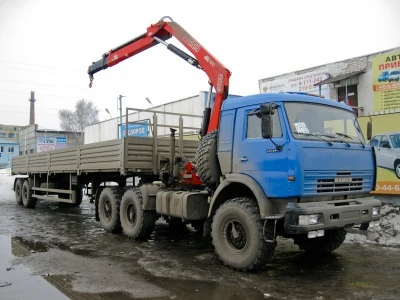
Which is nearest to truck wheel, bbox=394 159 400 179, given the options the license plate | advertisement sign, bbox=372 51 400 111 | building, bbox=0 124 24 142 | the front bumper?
advertisement sign, bbox=372 51 400 111

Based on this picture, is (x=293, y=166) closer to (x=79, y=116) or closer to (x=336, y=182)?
(x=336, y=182)

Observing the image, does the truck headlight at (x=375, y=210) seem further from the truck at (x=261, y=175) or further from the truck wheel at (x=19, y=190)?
the truck wheel at (x=19, y=190)

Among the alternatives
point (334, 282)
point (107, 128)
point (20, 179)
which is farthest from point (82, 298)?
point (107, 128)

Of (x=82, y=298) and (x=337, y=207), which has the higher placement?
(x=337, y=207)

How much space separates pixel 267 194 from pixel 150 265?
2.31 metres

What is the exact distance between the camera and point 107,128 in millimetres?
32375

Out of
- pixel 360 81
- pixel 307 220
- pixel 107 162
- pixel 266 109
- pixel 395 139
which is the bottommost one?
pixel 307 220

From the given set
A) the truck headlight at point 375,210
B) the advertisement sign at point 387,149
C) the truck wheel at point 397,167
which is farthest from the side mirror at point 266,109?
the truck wheel at point 397,167

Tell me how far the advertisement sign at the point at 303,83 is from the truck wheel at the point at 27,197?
11.1 metres

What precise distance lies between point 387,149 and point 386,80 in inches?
197

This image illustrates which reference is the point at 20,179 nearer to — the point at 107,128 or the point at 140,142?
the point at 140,142

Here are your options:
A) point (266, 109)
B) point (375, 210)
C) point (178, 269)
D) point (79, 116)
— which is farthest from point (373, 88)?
point (79, 116)

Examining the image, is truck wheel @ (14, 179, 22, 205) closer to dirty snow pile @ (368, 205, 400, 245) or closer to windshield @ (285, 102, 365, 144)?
dirty snow pile @ (368, 205, 400, 245)

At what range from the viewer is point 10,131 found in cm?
9638
